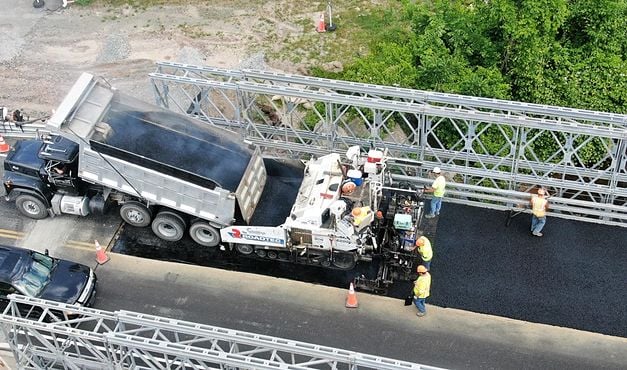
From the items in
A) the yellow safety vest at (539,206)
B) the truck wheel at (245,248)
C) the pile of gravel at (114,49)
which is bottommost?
the truck wheel at (245,248)

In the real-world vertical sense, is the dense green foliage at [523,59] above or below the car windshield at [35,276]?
above

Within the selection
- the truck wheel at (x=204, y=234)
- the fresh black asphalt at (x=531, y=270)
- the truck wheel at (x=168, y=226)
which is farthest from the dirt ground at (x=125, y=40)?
the fresh black asphalt at (x=531, y=270)

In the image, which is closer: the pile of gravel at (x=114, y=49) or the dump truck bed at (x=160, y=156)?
the dump truck bed at (x=160, y=156)

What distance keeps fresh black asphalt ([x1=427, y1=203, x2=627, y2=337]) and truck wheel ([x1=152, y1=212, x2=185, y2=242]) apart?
6.15 m

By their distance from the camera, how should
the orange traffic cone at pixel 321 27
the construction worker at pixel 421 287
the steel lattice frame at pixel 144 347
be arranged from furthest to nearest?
the orange traffic cone at pixel 321 27 < the construction worker at pixel 421 287 < the steel lattice frame at pixel 144 347

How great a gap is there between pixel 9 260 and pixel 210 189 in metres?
4.64

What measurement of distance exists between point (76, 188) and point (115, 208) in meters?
1.24

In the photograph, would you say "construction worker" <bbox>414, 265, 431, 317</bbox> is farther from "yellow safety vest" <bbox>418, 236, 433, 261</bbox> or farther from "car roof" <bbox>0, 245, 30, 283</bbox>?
"car roof" <bbox>0, 245, 30, 283</bbox>

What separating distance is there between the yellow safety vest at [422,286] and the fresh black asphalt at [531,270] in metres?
1.01

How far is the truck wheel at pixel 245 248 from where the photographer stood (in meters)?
17.4

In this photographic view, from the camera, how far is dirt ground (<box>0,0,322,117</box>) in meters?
24.9

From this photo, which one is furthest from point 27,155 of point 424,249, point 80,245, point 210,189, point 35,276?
point 424,249

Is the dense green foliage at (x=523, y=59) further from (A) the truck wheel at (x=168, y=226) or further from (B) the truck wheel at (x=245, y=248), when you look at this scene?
(A) the truck wheel at (x=168, y=226)

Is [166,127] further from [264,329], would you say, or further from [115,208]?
[264,329]
